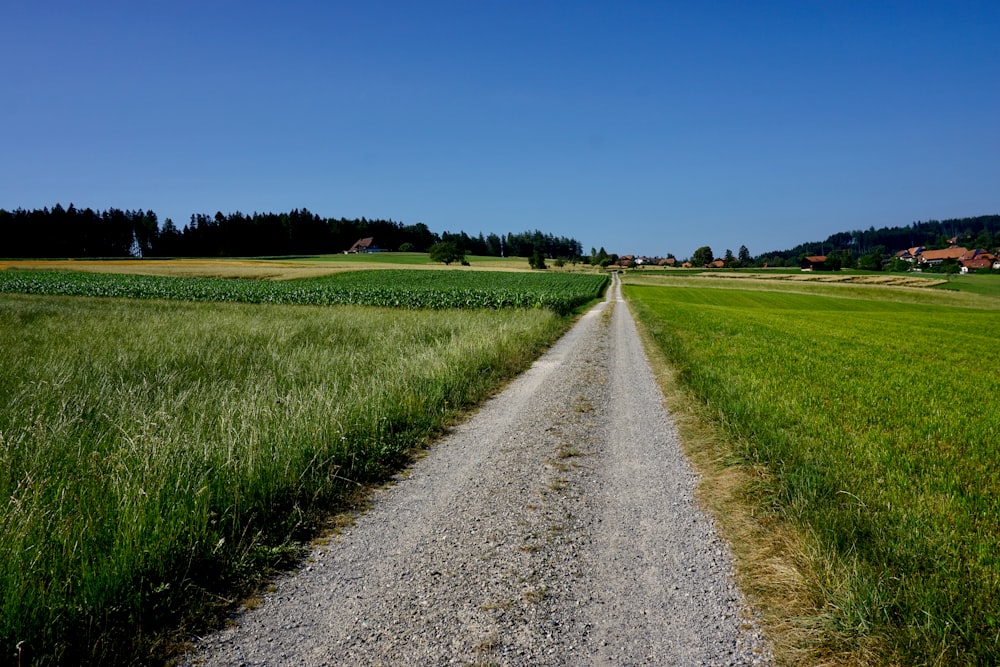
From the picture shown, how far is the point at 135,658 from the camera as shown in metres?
3.09

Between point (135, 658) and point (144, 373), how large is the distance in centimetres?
868

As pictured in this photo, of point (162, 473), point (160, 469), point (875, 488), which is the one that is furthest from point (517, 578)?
point (875, 488)

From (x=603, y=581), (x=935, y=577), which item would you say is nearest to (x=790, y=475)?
(x=935, y=577)

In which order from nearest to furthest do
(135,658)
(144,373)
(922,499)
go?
1. (135,658)
2. (922,499)
3. (144,373)

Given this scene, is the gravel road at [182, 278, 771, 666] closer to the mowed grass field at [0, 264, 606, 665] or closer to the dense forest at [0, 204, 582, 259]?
the mowed grass field at [0, 264, 606, 665]

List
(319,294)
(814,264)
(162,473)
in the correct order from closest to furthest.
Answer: (162,473) < (319,294) < (814,264)

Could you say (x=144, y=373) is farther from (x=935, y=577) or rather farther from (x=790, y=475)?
(x=935, y=577)

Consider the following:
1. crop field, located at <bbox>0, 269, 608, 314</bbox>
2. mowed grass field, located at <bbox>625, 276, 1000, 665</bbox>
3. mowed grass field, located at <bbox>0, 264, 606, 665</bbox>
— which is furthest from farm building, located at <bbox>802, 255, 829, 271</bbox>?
mowed grass field, located at <bbox>0, 264, 606, 665</bbox>

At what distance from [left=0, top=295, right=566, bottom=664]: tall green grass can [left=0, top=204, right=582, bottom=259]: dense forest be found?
A: 115097 millimetres

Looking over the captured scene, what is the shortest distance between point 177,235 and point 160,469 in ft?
456

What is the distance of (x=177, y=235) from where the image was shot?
121m

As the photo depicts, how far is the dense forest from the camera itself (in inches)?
3979

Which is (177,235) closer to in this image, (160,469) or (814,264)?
(160,469)

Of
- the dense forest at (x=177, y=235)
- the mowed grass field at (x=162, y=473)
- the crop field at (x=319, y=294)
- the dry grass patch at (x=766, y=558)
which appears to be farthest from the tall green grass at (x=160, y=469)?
the dense forest at (x=177, y=235)
